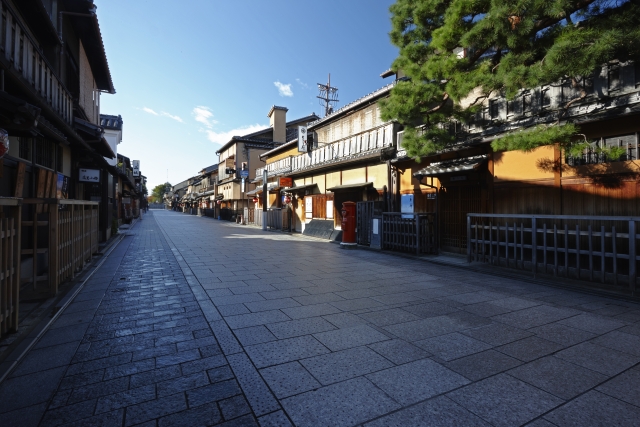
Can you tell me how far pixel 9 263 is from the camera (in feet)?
12.4

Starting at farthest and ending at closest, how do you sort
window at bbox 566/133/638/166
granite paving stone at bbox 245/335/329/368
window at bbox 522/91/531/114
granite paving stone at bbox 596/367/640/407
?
window at bbox 522/91/531/114
window at bbox 566/133/638/166
granite paving stone at bbox 245/335/329/368
granite paving stone at bbox 596/367/640/407

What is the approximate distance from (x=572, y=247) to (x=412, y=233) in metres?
4.34

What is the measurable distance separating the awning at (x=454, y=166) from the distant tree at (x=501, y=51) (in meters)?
0.80

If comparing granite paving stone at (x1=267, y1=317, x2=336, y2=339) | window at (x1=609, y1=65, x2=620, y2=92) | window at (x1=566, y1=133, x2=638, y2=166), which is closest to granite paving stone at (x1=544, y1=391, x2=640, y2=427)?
granite paving stone at (x1=267, y1=317, x2=336, y2=339)

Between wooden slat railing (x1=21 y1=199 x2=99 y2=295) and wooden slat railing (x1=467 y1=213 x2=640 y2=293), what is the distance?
367 inches

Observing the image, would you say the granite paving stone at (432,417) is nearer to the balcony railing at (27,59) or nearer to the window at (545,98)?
the balcony railing at (27,59)

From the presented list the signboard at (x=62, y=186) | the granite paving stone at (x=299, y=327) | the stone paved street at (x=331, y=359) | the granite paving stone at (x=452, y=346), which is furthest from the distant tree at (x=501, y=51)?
the signboard at (x=62, y=186)

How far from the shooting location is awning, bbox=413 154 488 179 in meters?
9.59

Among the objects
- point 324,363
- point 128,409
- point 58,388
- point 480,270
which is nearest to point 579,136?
point 480,270

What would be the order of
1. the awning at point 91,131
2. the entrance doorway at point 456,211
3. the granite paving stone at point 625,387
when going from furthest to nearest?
the entrance doorway at point 456,211 < the awning at point 91,131 < the granite paving stone at point 625,387

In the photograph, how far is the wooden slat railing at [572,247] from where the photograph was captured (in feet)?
19.4

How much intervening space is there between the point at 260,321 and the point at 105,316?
2.32 metres

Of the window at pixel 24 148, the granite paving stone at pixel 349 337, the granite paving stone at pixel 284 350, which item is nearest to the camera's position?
the granite paving stone at pixel 284 350

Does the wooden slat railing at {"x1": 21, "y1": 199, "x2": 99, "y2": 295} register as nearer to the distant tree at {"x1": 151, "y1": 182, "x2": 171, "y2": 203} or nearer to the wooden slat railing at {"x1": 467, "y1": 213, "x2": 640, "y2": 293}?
the wooden slat railing at {"x1": 467, "y1": 213, "x2": 640, "y2": 293}
